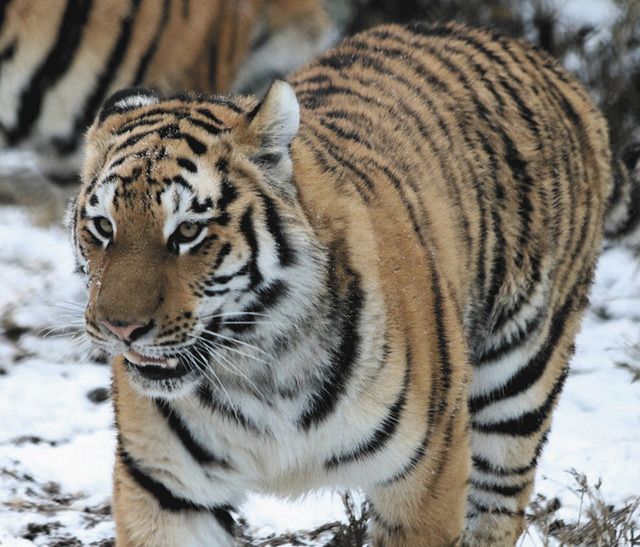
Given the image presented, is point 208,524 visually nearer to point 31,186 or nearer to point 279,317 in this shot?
point 279,317

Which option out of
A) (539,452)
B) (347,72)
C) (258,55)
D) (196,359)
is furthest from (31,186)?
(196,359)

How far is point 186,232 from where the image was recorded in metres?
2.26

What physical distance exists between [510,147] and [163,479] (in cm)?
137

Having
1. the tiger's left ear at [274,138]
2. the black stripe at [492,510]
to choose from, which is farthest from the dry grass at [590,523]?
the tiger's left ear at [274,138]

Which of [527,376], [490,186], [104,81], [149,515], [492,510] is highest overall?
[104,81]

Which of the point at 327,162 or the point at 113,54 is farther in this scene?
the point at 113,54

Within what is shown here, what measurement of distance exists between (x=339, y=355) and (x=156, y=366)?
37 cm

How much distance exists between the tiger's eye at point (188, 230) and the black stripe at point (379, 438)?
1.78 ft

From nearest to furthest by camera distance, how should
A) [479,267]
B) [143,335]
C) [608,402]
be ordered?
1. [143,335]
2. [479,267]
3. [608,402]

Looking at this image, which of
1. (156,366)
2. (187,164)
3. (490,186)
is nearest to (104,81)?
(490,186)

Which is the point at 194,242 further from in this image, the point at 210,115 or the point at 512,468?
the point at 512,468

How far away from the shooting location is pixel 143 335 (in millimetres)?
2219

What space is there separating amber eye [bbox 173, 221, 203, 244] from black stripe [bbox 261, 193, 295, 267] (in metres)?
0.17

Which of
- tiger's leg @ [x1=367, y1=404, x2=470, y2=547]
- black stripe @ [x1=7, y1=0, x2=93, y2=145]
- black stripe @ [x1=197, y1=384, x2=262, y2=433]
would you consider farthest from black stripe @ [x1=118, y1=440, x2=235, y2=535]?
black stripe @ [x1=7, y1=0, x2=93, y2=145]
